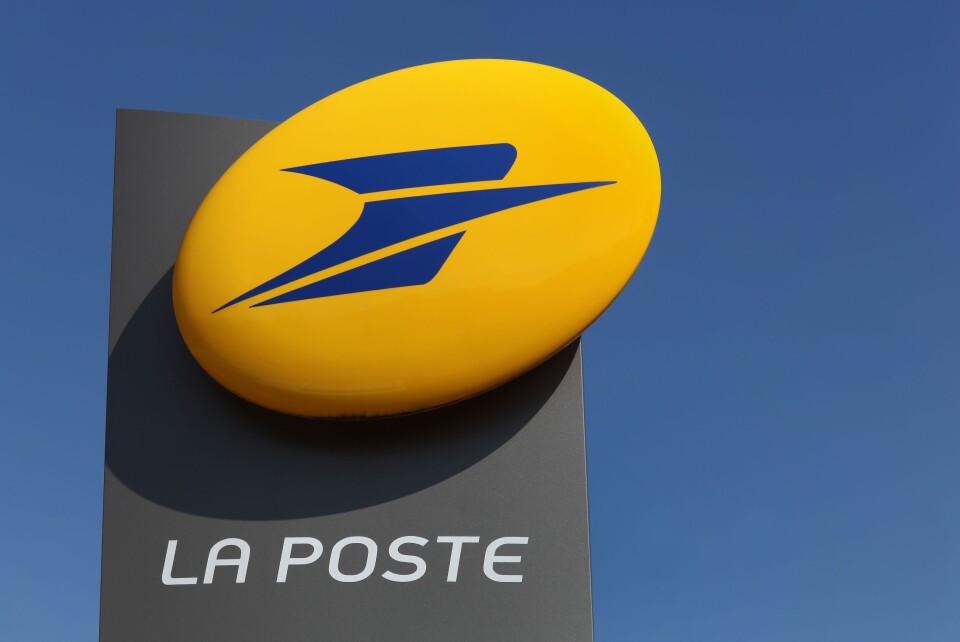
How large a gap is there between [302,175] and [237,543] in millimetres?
2388

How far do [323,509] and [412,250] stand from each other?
1.75 m

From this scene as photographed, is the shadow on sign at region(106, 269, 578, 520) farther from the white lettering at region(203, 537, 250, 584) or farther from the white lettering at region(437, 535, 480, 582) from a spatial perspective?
the white lettering at region(437, 535, 480, 582)

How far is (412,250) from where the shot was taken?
8.05 metres

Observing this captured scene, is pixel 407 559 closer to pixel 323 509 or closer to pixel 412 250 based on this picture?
pixel 323 509

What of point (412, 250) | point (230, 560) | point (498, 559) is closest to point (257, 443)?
point (230, 560)

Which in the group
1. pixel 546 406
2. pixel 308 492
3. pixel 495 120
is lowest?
pixel 308 492

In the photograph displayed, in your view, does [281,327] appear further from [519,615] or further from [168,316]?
[519,615]

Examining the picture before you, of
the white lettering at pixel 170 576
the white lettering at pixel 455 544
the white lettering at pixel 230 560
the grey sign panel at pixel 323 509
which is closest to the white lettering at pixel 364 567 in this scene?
the grey sign panel at pixel 323 509

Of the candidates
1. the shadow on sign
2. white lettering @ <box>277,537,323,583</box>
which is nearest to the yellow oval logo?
the shadow on sign

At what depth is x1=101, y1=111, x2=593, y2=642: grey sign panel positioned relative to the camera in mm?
7961

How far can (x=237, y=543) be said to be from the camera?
8.08 m

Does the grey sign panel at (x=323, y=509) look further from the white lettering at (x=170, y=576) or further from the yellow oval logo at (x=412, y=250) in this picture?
the yellow oval logo at (x=412, y=250)

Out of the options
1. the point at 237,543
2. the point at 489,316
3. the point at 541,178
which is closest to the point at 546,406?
the point at 489,316

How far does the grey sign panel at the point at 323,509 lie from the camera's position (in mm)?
7961
